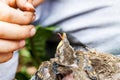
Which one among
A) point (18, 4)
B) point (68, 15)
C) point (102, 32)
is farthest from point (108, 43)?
point (18, 4)

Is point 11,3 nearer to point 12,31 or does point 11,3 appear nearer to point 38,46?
point 12,31

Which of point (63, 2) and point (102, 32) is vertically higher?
point (63, 2)

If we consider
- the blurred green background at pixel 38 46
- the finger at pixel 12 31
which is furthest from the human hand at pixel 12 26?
the blurred green background at pixel 38 46

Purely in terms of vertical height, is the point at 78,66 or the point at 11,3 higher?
the point at 11,3

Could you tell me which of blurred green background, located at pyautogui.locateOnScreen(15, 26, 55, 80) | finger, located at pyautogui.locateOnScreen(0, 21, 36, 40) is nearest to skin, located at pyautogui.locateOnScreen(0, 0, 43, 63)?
finger, located at pyautogui.locateOnScreen(0, 21, 36, 40)

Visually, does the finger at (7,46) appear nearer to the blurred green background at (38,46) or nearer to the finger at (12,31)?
the finger at (12,31)

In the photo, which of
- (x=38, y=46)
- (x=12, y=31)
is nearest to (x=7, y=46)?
(x=12, y=31)

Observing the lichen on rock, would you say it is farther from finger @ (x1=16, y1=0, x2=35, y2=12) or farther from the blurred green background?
the blurred green background

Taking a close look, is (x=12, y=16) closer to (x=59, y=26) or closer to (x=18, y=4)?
(x=18, y=4)
